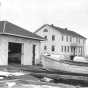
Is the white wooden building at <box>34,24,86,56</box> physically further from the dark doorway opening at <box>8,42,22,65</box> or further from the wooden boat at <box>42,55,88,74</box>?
the wooden boat at <box>42,55,88,74</box>

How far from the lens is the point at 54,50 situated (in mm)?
45219

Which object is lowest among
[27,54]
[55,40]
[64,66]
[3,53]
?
[64,66]

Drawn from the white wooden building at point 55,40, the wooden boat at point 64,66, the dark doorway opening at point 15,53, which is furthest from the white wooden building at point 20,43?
the white wooden building at point 55,40

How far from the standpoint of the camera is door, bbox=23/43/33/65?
2110 centimetres

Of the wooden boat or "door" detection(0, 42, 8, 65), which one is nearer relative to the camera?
the wooden boat

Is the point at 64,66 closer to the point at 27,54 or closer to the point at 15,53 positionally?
the point at 27,54

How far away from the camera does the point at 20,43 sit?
21.0 m

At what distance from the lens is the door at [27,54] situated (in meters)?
21.1

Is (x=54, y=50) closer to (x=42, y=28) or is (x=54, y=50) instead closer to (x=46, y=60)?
(x=42, y=28)

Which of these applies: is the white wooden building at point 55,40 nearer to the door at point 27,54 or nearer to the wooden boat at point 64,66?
the door at point 27,54

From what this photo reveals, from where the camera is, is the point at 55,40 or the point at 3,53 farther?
the point at 55,40

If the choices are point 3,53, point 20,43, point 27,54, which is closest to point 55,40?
point 27,54

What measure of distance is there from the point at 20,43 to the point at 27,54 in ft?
5.21

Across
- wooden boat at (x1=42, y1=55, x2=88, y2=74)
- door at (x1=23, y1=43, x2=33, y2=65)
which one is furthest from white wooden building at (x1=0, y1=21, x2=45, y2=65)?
wooden boat at (x1=42, y1=55, x2=88, y2=74)
